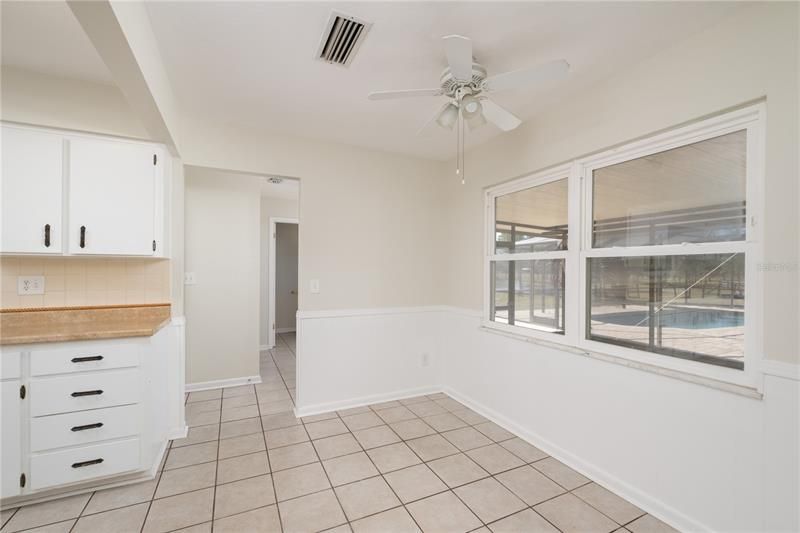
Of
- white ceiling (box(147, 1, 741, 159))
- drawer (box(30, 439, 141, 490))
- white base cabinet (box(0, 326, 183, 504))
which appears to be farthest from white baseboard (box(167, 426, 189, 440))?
white ceiling (box(147, 1, 741, 159))

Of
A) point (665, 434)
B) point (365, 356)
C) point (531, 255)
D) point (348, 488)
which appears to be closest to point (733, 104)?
point (531, 255)

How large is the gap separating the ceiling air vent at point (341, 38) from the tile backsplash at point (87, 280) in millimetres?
2024

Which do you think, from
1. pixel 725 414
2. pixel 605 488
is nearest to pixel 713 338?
pixel 725 414

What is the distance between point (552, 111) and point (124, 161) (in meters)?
3.13

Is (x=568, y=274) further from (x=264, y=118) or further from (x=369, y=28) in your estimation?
(x=264, y=118)

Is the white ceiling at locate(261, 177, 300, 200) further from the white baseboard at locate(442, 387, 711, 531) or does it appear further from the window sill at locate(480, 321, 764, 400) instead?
the white baseboard at locate(442, 387, 711, 531)

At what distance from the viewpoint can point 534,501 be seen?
198 centimetres

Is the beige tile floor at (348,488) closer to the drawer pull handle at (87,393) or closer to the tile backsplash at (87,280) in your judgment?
the drawer pull handle at (87,393)

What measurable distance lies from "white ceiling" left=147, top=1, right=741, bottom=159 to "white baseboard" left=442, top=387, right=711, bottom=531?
2.51 m

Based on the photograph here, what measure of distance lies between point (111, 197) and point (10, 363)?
1139 mm

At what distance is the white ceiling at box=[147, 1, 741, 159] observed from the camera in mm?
A: 1609

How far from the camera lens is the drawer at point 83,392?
6.33ft

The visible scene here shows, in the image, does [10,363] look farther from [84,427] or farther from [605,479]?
[605,479]

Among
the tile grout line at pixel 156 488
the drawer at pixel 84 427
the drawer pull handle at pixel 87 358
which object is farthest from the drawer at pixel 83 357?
the tile grout line at pixel 156 488
